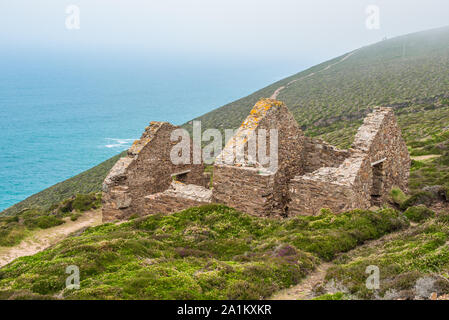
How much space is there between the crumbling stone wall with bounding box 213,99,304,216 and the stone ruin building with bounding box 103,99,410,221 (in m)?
0.03

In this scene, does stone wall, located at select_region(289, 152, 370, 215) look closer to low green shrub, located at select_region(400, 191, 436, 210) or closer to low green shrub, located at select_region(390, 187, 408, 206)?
low green shrub, located at select_region(400, 191, 436, 210)

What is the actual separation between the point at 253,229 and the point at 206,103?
502 ft

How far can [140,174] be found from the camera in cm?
1430

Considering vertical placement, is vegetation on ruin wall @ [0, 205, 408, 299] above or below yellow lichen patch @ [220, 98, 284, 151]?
below

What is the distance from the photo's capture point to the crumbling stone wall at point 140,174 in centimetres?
1357

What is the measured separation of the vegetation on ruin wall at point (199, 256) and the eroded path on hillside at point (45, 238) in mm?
5245

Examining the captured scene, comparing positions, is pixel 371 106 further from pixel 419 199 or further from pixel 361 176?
pixel 361 176

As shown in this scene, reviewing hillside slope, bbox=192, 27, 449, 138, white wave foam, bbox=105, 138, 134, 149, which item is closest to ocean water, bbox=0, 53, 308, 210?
white wave foam, bbox=105, 138, 134, 149

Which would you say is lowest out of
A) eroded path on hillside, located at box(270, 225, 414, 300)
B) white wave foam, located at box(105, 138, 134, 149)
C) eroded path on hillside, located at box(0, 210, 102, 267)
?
white wave foam, located at box(105, 138, 134, 149)

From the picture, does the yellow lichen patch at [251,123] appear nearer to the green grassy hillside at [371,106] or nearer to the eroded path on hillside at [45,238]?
the green grassy hillside at [371,106]

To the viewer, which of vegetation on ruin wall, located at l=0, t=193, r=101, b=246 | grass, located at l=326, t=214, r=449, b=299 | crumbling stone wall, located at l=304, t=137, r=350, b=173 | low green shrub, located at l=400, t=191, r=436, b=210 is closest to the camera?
grass, located at l=326, t=214, r=449, b=299

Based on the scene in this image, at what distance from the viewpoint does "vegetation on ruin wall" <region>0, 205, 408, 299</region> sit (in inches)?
230
